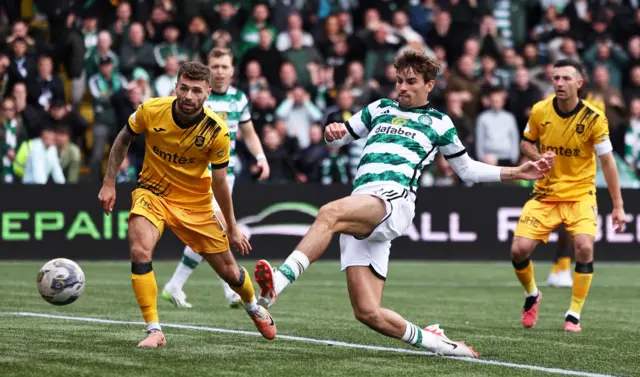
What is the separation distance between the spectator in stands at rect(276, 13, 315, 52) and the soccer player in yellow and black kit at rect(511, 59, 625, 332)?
1123 cm

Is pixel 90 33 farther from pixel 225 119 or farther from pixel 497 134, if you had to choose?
pixel 225 119

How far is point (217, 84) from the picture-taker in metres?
13.0

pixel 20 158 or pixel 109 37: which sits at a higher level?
Result: pixel 109 37

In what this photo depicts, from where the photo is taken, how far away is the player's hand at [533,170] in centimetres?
841

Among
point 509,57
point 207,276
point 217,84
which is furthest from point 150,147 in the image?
point 509,57

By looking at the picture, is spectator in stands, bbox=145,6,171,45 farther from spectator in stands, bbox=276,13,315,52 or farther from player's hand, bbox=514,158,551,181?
player's hand, bbox=514,158,551,181

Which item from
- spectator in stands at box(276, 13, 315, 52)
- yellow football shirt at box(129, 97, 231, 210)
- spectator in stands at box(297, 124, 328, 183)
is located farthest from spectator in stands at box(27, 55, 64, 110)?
yellow football shirt at box(129, 97, 231, 210)

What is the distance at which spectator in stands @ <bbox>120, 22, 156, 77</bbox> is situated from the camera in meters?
21.1

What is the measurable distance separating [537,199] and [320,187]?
29.1 ft

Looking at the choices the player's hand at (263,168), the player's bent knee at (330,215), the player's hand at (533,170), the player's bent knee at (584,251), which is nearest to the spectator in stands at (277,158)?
the player's hand at (263,168)

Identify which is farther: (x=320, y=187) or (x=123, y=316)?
(x=320, y=187)

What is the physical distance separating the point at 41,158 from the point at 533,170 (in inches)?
497

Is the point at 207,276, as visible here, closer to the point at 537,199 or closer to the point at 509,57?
the point at 537,199

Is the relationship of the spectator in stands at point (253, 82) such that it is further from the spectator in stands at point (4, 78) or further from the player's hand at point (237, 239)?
the player's hand at point (237, 239)
